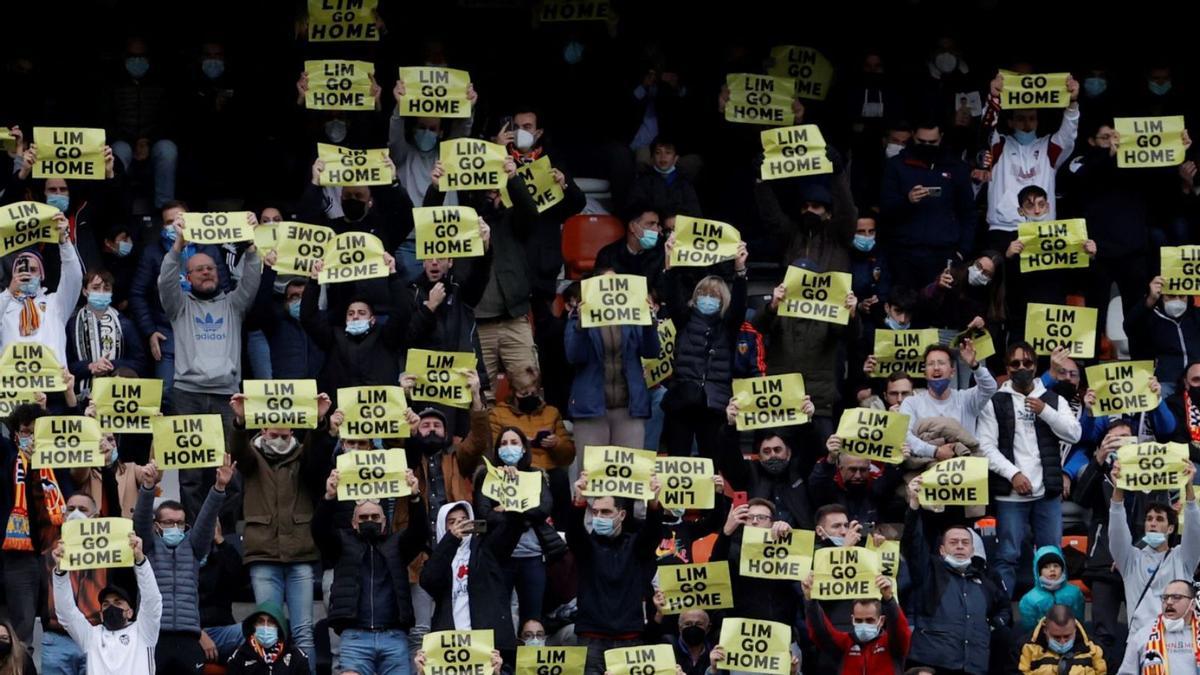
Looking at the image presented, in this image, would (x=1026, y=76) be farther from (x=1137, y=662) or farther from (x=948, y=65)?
(x=1137, y=662)

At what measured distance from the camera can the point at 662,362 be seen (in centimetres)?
2142

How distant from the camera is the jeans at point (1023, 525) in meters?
20.7

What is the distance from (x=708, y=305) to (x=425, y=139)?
2418 mm

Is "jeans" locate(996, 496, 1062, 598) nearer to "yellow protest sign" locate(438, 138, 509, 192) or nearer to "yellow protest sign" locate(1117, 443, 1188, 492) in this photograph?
"yellow protest sign" locate(1117, 443, 1188, 492)

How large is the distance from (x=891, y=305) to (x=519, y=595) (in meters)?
3.50

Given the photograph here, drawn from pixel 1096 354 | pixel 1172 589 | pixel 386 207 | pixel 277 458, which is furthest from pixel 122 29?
pixel 1172 589

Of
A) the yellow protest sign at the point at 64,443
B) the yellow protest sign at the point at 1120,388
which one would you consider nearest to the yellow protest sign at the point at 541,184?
the yellow protest sign at the point at 64,443

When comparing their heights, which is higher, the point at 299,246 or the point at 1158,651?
the point at 299,246

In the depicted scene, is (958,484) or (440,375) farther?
(440,375)

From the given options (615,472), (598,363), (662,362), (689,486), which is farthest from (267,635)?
(662,362)

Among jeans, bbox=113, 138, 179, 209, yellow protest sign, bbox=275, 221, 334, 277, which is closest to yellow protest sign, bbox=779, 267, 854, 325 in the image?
yellow protest sign, bbox=275, 221, 334, 277

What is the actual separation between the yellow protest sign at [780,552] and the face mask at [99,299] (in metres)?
4.49

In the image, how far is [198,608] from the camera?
64.0ft

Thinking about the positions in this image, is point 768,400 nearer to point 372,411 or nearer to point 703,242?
point 703,242
